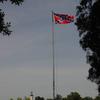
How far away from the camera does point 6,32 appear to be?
70.1ft

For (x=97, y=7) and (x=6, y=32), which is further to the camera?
(x=97, y=7)

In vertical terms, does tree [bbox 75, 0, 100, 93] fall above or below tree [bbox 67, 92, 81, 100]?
above

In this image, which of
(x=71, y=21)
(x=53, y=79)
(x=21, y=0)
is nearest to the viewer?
(x=21, y=0)

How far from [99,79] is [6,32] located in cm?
2626

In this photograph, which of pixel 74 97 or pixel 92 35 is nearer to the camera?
pixel 92 35

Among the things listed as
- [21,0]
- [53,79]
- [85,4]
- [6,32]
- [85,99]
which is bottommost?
[85,99]

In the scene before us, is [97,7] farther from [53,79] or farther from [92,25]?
[53,79]

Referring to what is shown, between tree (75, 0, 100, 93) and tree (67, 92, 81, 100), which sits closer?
tree (75, 0, 100, 93)

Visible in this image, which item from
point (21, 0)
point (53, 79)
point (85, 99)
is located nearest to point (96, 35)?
point (53, 79)

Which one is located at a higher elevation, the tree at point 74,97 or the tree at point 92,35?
the tree at point 92,35

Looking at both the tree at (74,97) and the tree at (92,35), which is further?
the tree at (74,97)

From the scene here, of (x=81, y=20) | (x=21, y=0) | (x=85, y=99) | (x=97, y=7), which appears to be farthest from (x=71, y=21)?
(x=85, y=99)

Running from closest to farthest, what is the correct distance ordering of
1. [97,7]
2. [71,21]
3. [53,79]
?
[97,7]
[71,21]
[53,79]

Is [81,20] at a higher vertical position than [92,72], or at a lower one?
higher
